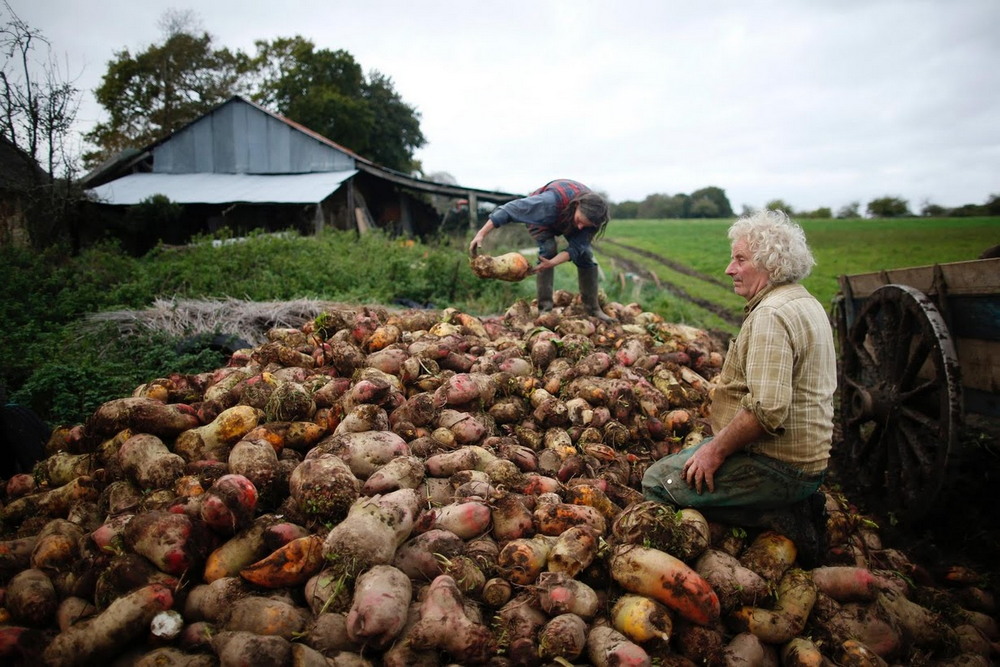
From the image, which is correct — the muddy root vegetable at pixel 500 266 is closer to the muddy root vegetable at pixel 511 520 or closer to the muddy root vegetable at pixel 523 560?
the muddy root vegetable at pixel 511 520

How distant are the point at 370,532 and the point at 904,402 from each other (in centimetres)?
404

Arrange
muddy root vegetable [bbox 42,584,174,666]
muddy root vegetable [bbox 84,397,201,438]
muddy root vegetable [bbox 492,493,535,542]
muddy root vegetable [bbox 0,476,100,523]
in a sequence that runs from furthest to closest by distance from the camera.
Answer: muddy root vegetable [bbox 84,397,201,438] → muddy root vegetable [bbox 0,476,100,523] → muddy root vegetable [bbox 492,493,535,542] → muddy root vegetable [bbox 42,584,174,666]

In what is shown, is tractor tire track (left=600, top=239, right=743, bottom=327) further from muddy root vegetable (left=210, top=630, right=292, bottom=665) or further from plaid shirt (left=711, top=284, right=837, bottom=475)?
muddy root vegetable (left=210, top=630, right=292, bottom=665)

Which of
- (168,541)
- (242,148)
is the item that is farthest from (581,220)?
(242,148)

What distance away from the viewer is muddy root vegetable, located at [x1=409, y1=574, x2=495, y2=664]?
84.5 inches

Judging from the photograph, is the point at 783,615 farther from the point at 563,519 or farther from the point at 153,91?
the point at 153,91

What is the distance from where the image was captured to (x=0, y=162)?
38.8 ft

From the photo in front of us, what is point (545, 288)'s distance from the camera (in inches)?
254

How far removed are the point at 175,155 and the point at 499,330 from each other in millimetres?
19094

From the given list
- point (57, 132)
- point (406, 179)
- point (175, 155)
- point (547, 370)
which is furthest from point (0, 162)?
point (547, 370)

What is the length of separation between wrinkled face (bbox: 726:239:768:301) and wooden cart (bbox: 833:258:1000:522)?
170 cm

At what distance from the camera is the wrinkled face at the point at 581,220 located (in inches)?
229

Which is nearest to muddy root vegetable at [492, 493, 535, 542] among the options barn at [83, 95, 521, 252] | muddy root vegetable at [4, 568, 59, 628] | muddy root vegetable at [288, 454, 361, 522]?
muddy root vegetable at [288, 454, 361, 522]

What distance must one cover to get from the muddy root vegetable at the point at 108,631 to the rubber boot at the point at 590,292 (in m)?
4.96
